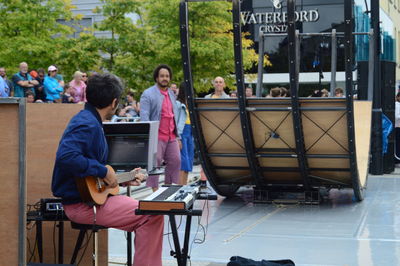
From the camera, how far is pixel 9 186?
191 inches

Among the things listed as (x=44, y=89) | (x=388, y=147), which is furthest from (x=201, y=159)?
(x=44, y=89)

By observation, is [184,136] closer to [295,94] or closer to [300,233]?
[295,94]

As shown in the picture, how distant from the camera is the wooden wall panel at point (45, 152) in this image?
6.94 meters

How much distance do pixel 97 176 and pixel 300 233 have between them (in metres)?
4.37

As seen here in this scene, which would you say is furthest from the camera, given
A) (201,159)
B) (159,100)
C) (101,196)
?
(201,159)

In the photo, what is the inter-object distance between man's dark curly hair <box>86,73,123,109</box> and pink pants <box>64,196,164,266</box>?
726 millimetres

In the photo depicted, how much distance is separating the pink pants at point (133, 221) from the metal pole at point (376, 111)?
446 inches

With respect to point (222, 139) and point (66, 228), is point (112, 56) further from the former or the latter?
point (66, 228)

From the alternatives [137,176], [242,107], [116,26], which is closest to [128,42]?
[116,26]

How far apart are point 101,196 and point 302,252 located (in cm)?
307

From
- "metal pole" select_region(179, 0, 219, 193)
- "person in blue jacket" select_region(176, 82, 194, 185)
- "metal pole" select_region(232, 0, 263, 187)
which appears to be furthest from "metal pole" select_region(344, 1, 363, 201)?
"person in blue jacket" select_region(176, 82, 194, 185)

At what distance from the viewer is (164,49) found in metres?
29.2

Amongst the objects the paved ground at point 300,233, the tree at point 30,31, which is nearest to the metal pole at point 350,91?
the paved ground at point 300,233

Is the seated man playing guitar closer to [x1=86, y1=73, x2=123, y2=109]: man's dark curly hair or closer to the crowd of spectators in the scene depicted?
[x1=86, y1=73, x2=123, y2=109]: man's dark curly hair
